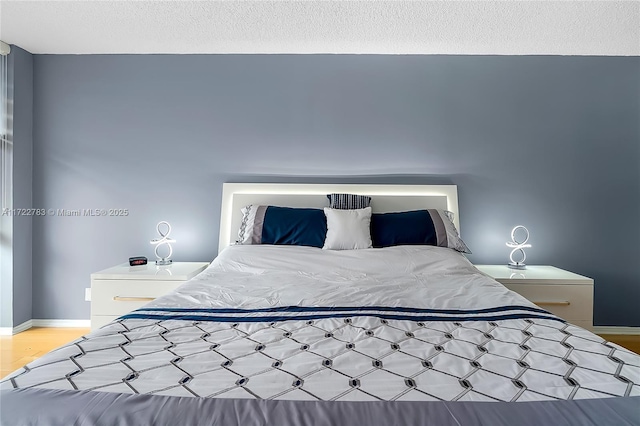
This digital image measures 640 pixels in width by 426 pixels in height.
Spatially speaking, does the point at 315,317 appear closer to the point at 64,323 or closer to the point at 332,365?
the point at 332,365

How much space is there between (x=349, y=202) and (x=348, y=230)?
0.31 m

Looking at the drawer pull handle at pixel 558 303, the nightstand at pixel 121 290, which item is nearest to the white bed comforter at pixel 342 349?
the nightstand at pixel 121 290

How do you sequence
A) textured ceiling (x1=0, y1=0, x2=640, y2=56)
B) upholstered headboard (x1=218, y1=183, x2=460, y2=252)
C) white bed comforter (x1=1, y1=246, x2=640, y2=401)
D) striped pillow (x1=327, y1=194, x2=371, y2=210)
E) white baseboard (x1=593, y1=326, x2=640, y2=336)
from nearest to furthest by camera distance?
white bed comforter (x1=1, y1=246, x2=640, y2=401) → textured ceiling (x1=0, y1=0, x2=640, y2=56) → striped pillow (x1=327, y1=194, x2=371, y2=210) → upholstered headboard (x1=218, y1=183, x2=460, y2=252) → white baseboard (x1=593, y1=326, x2=640, y2=336)

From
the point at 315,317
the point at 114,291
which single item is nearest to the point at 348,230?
the point at 315,317

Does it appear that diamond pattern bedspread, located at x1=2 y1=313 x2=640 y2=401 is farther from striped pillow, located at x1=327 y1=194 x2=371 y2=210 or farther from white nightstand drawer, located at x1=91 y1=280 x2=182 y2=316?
striped pillow, located at x1=327 y1=194 x2=371 y2=210

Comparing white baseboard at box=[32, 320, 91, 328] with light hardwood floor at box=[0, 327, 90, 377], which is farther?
white baseboard at box=[32, 320, 91, 328]

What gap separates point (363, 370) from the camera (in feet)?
3.29

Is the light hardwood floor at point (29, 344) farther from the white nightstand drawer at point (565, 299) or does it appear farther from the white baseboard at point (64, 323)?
the white nightstand drawer at point (565, 299)

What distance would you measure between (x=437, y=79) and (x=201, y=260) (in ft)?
8.40

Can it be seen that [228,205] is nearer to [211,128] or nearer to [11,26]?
[211,128]

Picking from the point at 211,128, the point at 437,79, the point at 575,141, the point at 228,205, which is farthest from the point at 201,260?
the point at 575,141

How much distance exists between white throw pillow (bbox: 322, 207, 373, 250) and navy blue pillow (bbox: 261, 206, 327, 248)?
0.07m

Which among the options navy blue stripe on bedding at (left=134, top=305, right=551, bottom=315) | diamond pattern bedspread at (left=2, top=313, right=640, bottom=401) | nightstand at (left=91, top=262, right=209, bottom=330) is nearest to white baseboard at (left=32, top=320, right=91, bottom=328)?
nightstand at (left=91, top=262, right=209, bottom=330)

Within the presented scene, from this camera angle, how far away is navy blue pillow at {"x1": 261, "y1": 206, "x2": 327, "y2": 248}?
8.32 ft
